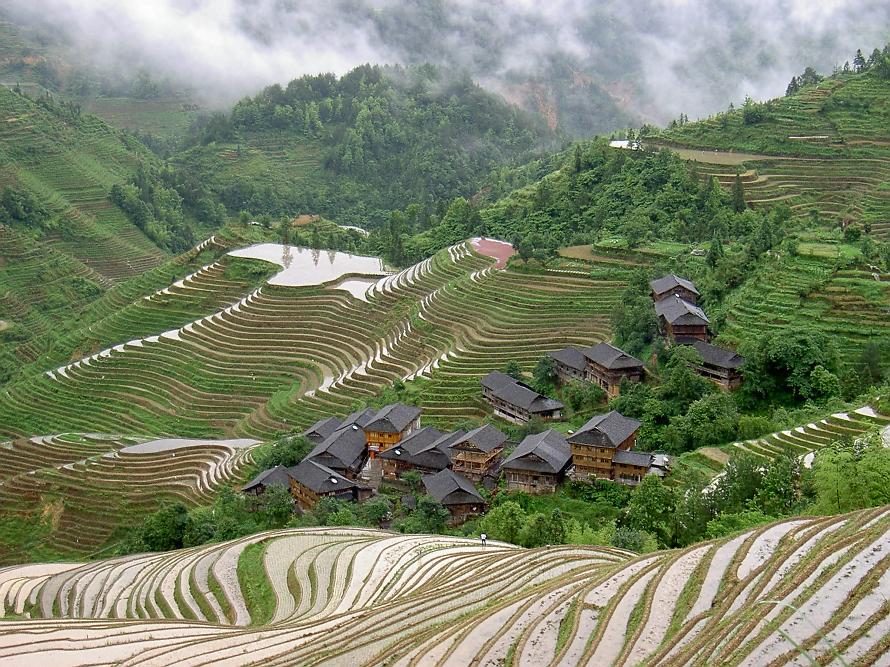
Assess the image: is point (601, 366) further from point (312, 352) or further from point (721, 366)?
point (312, 352)

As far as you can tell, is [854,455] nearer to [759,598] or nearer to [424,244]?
[759,598]

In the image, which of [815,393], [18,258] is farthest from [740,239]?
[18,258]

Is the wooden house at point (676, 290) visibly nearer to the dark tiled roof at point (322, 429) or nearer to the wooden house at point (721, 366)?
the wooden house at point (721, 366)

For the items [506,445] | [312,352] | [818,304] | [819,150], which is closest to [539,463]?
[506,445]

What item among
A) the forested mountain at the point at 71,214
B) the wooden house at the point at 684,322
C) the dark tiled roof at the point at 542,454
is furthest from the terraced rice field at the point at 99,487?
the forested mountain at the point at 71,214

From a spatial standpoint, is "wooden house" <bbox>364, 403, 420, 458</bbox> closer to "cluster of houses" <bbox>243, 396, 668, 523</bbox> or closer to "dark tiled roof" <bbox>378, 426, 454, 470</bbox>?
"cluster of houses" <bbox>243, 396, 668, 523</bbox>
